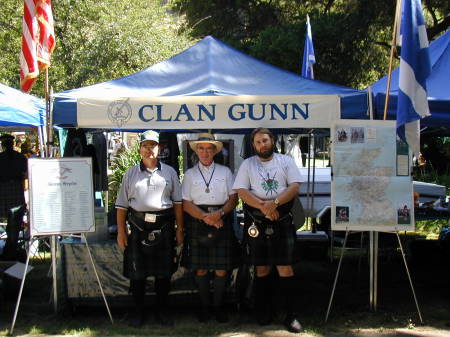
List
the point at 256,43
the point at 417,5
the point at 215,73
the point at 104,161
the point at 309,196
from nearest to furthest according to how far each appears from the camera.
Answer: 1. the point at 417,5
2. the point at 215,73
3. the point at 104,161
4. the point at 309,196
5. the point at 256,43

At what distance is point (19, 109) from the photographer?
6867 mm

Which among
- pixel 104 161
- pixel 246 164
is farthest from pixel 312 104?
pixel 104 161

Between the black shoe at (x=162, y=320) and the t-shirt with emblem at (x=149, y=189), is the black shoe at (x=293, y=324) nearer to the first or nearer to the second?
the black shoe at (x=162, y=320)

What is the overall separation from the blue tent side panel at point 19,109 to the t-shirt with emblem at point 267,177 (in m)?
3.15

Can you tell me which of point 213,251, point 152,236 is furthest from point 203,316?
point 152,236

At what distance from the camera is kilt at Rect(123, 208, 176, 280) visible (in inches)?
200

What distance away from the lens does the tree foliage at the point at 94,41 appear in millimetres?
18234

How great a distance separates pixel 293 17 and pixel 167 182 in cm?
2006

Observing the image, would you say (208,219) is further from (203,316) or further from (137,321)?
(137,321)

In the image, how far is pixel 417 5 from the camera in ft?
16.4

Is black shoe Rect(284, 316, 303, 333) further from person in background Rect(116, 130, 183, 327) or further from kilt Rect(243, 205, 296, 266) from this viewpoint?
person in background Rect(116, 130, 183, 327)

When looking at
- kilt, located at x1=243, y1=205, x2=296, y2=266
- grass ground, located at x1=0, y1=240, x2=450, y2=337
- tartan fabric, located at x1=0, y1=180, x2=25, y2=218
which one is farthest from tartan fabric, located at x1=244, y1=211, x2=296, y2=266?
tartan fabric, located at x1=0, y1=180, x2=25, y2=218

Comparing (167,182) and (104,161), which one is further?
(104,161)

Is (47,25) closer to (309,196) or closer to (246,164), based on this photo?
(246,164)
